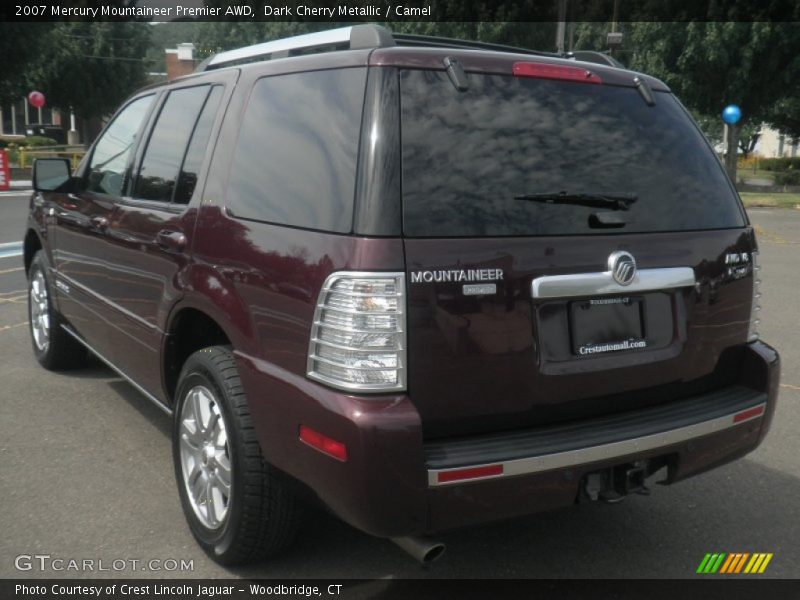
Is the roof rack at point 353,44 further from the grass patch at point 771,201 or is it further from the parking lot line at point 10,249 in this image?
the grass patch at point 771,201

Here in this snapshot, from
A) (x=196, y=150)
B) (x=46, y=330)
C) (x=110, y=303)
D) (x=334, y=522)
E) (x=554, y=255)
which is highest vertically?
(x=196, y=150)

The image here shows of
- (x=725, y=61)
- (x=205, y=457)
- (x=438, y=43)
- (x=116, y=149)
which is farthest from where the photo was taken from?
(x=725, y=61)

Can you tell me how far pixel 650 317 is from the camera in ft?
9.77

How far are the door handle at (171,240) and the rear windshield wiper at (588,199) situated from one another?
4.72 ft

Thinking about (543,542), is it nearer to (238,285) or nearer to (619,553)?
(619,553)

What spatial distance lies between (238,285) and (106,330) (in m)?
1.77

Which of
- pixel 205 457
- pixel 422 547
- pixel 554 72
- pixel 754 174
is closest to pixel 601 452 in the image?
pixel 422 547

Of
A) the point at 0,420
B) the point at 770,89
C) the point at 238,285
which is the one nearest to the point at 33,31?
the point at 770,89

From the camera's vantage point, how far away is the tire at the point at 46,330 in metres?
5.63

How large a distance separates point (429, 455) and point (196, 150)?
1.79m

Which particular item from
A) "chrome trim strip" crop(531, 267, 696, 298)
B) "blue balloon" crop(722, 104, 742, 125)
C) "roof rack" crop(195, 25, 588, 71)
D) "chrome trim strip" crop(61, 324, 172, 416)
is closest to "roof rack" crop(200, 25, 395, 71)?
"roof rack" crop(195, 25, 588, 71)

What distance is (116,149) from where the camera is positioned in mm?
4645

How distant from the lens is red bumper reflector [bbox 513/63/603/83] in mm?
2947

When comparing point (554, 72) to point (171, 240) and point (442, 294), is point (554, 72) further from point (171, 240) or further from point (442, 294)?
point (171, 240)
